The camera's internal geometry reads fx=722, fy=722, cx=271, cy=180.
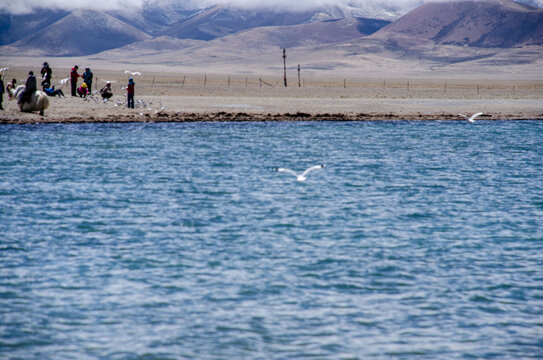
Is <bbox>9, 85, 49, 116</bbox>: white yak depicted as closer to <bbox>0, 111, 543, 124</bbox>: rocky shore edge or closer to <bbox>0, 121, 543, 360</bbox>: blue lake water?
<bbox>0, 111, 543, 124</bbox>: rocky shore edge

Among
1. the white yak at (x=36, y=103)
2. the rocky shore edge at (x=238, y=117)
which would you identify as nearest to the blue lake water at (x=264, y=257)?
the rocky shore edge at (x=238, y=117)

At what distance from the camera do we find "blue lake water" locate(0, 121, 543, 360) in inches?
449

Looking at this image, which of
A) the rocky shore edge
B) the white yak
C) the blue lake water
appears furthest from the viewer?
the white yak

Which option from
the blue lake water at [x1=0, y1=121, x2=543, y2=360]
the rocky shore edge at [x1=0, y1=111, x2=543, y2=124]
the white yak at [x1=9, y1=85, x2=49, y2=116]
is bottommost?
the blue lake water at [x1=0, y1=121, x2=543, y2=360]

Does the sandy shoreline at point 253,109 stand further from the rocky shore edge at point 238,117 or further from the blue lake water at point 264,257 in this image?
the blue lake water at point 264,257

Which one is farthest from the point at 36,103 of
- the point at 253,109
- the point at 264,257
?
the point at 264,257

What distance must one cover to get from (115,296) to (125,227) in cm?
527

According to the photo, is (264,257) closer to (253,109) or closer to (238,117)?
(238,117)

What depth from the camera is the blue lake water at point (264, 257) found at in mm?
11414

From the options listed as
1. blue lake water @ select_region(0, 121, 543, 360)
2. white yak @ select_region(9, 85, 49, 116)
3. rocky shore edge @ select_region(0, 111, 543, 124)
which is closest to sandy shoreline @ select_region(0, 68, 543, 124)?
rocky shore edge @ select_region(0, 111, 543, 124)

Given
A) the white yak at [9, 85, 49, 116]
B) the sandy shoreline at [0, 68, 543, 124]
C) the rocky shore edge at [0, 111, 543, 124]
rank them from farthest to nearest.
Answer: the sandy shoreline at [0, 68, 543, 124] < the white yak at [9, 85, 49, 116] < the rocky shore edge at [0, 111, 543, 124]

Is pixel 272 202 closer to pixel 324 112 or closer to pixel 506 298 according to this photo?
pixel 506 298

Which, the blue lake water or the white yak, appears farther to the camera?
the white yak

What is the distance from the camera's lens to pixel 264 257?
15.7 meters
